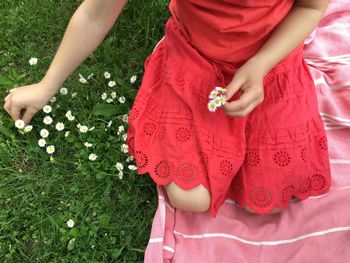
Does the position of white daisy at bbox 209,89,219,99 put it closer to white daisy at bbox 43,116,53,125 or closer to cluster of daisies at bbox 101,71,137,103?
cluster of daisies at bbox 101,71,137,103

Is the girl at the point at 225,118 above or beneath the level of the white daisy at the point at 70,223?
above

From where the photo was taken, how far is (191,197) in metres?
1.20

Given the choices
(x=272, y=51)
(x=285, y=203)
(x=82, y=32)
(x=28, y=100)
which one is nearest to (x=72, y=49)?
(x=82, y=32)

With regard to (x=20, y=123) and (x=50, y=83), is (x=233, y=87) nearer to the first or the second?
(x=50, y=83)

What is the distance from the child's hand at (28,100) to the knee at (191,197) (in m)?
0.46

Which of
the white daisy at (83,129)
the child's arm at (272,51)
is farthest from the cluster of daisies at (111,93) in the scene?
the child's arm at (272,51)

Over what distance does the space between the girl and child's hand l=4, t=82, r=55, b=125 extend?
0.13 m

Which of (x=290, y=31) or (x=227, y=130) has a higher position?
(x=290, y=31)

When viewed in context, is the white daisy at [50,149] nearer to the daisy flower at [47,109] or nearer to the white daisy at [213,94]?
the daisy flower at [47,109]

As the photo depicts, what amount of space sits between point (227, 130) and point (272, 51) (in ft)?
0.79

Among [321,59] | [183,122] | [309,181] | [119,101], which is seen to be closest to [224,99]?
[183,122]

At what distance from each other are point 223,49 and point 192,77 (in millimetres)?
116

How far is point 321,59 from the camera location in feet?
5.02

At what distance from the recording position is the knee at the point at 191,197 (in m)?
1.20
